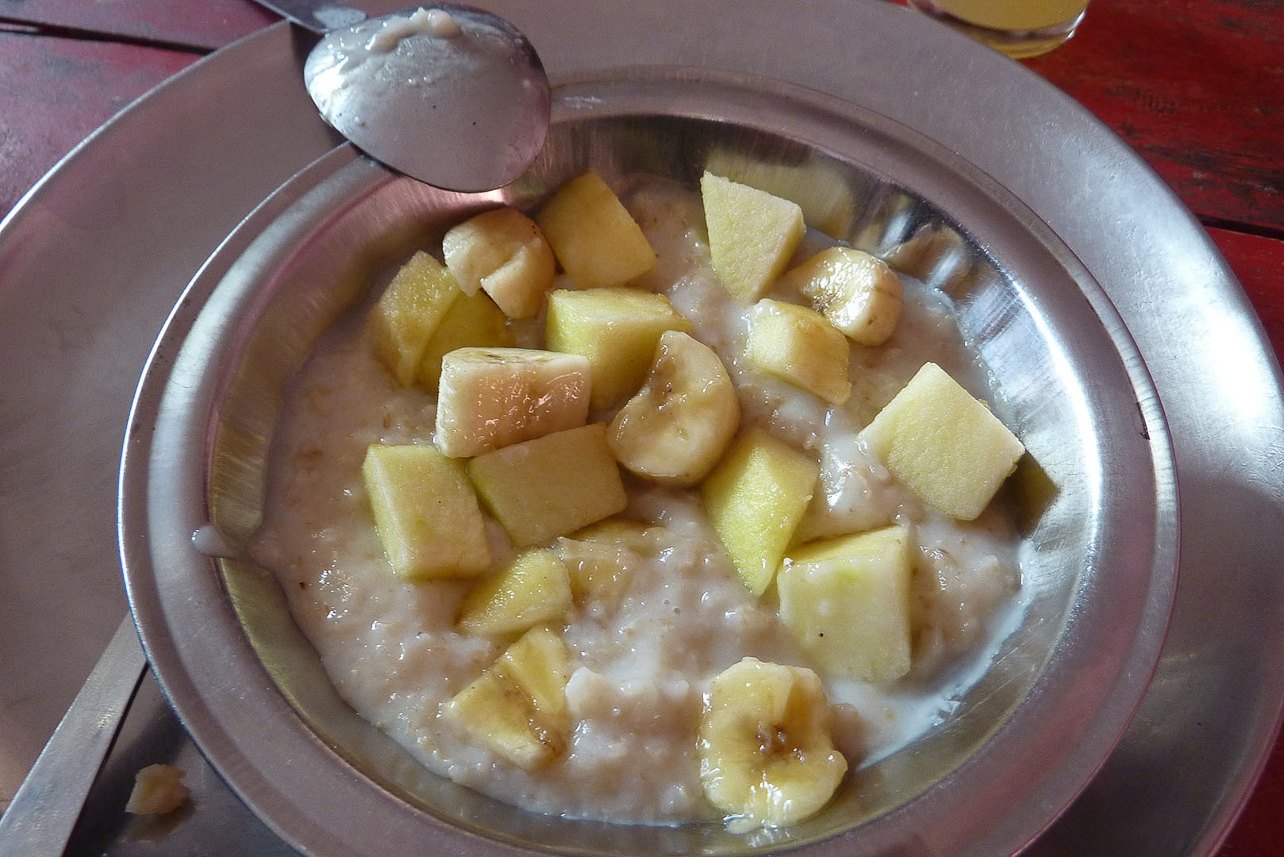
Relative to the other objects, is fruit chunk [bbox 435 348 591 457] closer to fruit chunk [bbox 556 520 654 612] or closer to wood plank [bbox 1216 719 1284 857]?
fruit chunk [bbox 556 520 654 612]

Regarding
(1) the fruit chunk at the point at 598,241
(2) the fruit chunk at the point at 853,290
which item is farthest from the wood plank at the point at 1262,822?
(1) the fruit chunk at the point at 598,241

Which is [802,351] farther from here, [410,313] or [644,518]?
[410,313]

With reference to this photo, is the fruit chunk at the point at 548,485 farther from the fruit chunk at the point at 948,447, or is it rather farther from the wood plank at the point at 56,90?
the wood plank at the point at 56,90

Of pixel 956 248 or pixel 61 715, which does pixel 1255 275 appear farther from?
pixel 61 715

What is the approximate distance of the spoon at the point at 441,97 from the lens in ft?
4.38

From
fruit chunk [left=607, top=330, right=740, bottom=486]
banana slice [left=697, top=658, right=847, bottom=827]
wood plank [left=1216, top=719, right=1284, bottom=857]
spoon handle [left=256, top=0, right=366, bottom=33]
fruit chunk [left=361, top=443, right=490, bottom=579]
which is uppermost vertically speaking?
spoon handle [left=256, top=0, right=366, bottom=33]

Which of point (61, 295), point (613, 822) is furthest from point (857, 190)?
point (61, 295)

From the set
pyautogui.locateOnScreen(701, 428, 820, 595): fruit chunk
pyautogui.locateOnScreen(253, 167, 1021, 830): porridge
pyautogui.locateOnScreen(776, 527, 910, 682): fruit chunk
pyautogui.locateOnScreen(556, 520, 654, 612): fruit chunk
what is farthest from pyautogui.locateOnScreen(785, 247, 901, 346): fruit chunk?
pyautogui.locateOnScreen(556, 520, 654, 612): fruit chunk

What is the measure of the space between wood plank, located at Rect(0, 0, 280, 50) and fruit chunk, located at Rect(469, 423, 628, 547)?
1.21m

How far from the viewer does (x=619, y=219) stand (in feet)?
4.57

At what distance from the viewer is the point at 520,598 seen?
110 centimetres

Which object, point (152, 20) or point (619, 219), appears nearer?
point (619, 219)

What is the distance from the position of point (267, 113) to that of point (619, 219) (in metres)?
0.70

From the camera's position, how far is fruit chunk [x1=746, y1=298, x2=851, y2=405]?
1248mm
